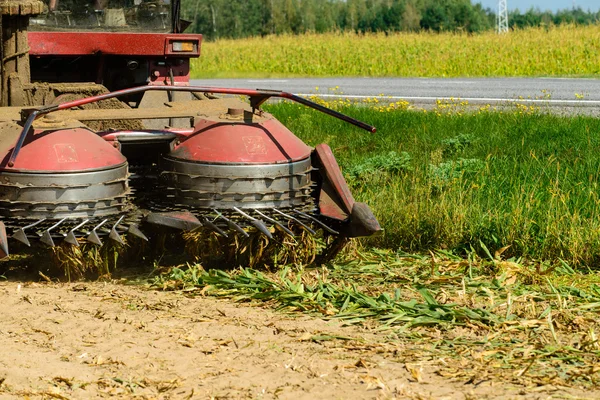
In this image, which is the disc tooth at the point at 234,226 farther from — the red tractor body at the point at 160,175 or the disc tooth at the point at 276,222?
the disc tooth at the point at 276,222

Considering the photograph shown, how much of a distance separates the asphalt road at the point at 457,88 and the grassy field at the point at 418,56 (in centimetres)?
225

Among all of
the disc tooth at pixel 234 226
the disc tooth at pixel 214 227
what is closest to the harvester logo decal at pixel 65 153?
the disc tooth at pixel 214 227

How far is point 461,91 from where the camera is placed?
1752 centimetres

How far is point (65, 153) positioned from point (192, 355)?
138cm

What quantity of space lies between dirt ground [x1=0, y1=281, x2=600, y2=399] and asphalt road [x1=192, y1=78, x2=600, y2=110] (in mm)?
9471

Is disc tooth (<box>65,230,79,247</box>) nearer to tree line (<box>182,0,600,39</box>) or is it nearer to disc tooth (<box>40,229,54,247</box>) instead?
disc tooth (<box>40,229,54,247</box>)

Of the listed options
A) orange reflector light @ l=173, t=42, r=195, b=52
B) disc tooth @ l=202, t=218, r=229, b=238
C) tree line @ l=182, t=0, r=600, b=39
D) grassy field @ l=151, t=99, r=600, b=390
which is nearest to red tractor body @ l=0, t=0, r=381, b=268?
disc tooth @ l=202, t=218, r=229, b=238

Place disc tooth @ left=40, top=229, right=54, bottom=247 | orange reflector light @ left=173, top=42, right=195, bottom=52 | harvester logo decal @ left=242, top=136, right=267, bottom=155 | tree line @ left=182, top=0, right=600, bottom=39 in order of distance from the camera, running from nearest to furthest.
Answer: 1. disc tooth @ left=40, top=229, right=54, bottom=247
2. harvester logo decal @ left=242, top=136, right=267, bottom=155
3. orange reflector light @ left=173, top=42, right=195, bottom=52
4. tree line @ left=182, top=0, right=600, bottom=39

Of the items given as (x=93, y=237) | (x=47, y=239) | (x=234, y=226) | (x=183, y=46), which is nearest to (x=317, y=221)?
(x=234, y=226)

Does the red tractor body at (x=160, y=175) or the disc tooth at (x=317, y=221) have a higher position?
the red tractor body at (x=160, y=175)

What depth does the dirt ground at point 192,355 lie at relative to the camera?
3.70 metres

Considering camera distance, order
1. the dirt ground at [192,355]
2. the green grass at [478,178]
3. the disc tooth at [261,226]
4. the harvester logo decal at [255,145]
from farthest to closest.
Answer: the green grass at [478,178] < the harvester logo decal at [255,145] < the disc tooth at [261,226] < the dirt ground at [192,355]

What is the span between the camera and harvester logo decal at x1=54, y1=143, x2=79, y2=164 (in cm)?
487

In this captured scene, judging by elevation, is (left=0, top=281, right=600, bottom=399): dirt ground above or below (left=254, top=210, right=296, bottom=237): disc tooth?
below
